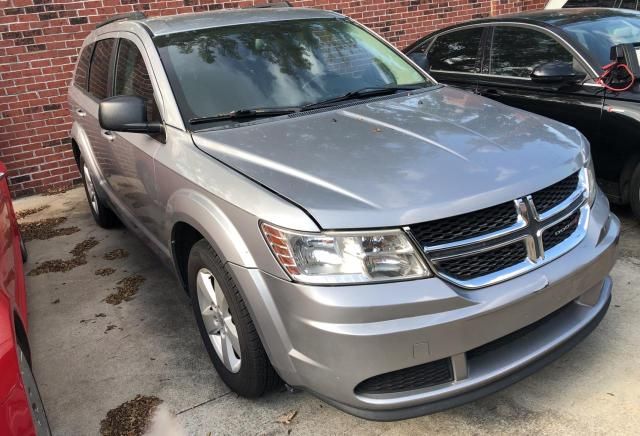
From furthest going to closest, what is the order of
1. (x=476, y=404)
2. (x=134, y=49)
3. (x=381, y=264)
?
(x=134, y=49) → (x=476, y=404) → (x=381, y=264)

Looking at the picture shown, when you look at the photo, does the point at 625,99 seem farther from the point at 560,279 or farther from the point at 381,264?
the point at 381,264

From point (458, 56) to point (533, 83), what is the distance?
104cm

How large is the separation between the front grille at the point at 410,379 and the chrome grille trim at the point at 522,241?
328 mm

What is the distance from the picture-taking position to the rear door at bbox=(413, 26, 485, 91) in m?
5.36

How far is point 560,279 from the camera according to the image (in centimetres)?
230

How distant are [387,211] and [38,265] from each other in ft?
12.4

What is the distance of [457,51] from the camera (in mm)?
5609

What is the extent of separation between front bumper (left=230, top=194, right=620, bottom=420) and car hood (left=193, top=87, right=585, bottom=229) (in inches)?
11.5

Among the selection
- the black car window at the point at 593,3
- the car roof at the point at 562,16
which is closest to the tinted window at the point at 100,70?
the car roof at the point at 562,16

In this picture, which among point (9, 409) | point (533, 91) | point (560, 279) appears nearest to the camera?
point (9, 409)

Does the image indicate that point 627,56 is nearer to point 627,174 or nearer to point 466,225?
point 627,174

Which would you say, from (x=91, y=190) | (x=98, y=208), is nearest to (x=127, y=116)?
(x=98, y=208)

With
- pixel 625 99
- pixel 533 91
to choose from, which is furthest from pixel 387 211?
pixel 533 91

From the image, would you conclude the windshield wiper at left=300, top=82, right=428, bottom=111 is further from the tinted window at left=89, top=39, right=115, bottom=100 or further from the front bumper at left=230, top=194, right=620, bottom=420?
the tinted window at left=89, top=39, right=115, bottom=100
